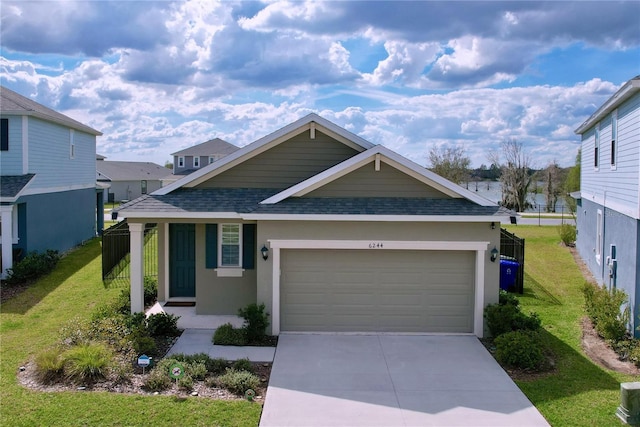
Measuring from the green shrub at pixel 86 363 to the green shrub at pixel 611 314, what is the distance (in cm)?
1006

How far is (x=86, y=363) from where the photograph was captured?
9531mm

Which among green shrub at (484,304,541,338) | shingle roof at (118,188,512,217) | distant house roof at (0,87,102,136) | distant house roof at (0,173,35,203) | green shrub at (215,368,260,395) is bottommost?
green shrub at (215,368,260,395)

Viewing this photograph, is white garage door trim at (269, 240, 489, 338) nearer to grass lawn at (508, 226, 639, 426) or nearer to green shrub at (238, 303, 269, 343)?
green shrub at (238, 303, 269, 343)

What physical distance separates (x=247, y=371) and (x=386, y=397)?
8.21 feet

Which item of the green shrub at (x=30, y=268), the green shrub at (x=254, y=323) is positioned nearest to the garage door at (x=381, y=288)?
the green shrub at (x=254, y=323)

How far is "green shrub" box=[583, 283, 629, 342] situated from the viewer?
1184 centimetres

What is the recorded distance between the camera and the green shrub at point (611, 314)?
11844mm

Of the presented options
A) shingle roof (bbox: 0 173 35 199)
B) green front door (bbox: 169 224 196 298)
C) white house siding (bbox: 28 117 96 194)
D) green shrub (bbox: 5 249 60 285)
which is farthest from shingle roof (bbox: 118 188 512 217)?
white house siding (bbox: 28 117 96 194)

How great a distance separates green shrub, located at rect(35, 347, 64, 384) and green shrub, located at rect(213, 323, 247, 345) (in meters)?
3.06

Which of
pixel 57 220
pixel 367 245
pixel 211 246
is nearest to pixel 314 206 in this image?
pixel 367 245

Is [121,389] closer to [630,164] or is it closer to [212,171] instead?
[212,171]

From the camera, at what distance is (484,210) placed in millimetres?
12422

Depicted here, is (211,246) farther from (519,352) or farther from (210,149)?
(210,149)

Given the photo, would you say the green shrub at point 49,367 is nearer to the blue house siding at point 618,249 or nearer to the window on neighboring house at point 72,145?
the blue house siding at point 618,249
